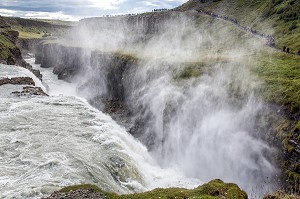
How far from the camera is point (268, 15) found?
81062mm

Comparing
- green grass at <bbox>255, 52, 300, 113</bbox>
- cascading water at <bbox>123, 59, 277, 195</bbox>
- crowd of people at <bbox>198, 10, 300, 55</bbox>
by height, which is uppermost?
crowd of people at <bbox>198, 10, 300, 55</bbox>

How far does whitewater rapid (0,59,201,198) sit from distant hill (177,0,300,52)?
35490mm

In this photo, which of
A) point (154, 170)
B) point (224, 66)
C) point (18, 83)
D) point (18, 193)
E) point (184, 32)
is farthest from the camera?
point (184, 32)

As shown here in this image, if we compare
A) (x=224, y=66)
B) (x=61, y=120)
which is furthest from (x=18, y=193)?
(x=224, y=66)

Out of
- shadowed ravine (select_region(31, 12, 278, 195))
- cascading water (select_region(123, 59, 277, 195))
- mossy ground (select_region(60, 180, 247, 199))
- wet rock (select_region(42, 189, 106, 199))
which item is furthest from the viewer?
shadowed ravine (select_region(31, 12, 278, 195))

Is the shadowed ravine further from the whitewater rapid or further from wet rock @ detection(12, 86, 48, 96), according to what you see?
wet rock @ detection(12, 86, 48, 96)

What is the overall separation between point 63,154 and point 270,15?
70053 mm

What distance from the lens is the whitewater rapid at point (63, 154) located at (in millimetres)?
24103

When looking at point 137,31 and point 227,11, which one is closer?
point 227,11

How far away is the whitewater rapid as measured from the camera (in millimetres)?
24103

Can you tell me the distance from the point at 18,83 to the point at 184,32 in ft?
171

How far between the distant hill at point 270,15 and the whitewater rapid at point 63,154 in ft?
116

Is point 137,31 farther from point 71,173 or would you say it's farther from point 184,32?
point 71,173

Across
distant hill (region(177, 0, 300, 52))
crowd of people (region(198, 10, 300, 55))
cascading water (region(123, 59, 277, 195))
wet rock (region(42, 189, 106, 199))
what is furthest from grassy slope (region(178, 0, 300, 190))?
wet rock (region(42, 189, 106, 199))
